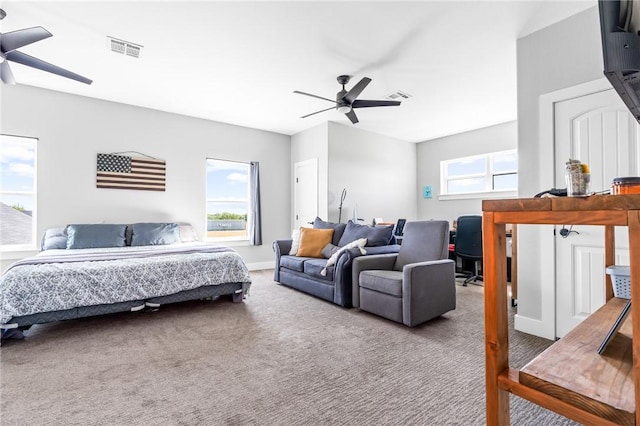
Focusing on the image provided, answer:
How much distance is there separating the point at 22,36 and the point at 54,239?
2513 millimetres

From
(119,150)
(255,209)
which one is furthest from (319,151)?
(119,150)

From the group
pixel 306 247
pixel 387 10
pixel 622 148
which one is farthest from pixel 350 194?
pixel 622 148

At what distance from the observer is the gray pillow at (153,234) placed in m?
4.39

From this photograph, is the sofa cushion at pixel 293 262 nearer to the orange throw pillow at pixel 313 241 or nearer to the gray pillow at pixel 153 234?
the orange throw pillow at pixel 313 241

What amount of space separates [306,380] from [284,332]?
0.84 metres

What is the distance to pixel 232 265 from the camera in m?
3.56

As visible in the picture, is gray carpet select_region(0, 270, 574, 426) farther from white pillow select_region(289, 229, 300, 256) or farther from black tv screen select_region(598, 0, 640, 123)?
black tv screen select_region(598, 0, 640, 123)

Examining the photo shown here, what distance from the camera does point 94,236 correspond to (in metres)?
4.09

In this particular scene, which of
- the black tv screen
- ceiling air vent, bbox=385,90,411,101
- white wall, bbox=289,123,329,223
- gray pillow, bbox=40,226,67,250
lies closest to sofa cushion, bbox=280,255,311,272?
white wall, bbox=289,123,329,223

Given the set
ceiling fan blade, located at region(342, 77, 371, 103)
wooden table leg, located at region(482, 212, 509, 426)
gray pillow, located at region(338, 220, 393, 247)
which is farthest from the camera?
gray pillow, located at region(338, 220, 393, 247)

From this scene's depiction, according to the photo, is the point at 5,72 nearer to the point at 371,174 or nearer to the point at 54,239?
the point at 54,239

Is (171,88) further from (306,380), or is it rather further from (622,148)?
(622,148)

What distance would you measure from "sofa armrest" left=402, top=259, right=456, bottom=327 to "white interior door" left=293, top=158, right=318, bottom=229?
10.3 feet

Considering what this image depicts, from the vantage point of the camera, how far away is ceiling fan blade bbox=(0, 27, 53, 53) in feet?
8.21
